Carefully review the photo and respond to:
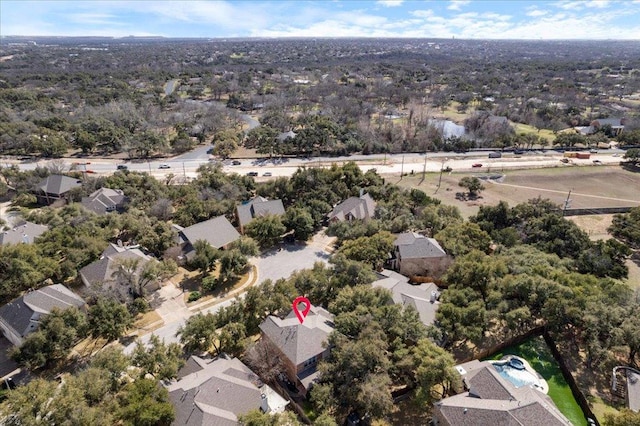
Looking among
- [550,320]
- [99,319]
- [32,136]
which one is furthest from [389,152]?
[32,136]

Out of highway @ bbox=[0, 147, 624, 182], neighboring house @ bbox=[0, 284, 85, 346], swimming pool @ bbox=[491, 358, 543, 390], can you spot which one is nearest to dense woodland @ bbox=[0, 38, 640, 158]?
highway @ bbox=[0, 147, 624, 182]

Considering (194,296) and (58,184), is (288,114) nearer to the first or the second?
(58,184)

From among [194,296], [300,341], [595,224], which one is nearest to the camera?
[300,341]

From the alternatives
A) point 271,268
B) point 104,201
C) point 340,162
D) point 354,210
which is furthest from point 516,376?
point 340,162

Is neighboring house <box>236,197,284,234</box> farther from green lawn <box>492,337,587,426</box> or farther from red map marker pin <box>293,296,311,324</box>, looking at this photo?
green lawn <box>492,337,587,426</box>

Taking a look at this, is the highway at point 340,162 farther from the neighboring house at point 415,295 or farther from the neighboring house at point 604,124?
the neighboring house at point 415,295

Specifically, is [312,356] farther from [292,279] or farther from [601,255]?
[601,255]
